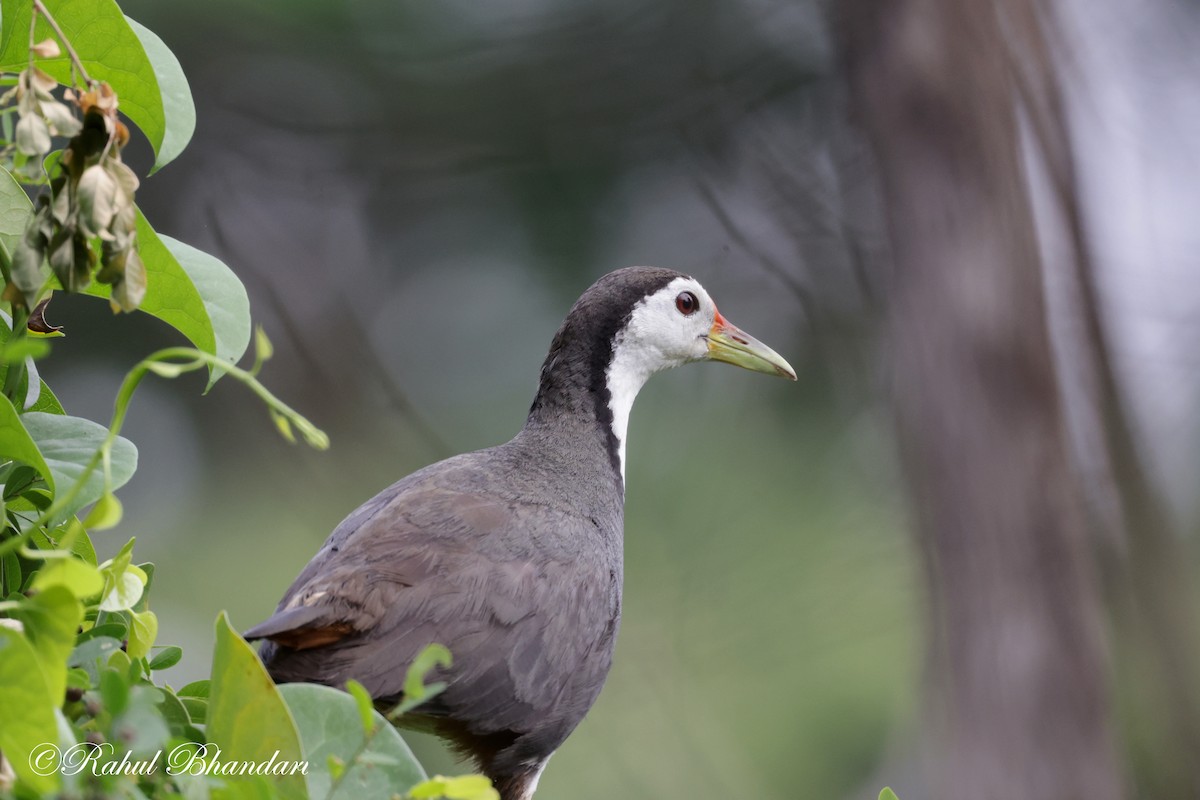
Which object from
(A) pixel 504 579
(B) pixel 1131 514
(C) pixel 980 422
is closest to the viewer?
(A) pixel 504 579

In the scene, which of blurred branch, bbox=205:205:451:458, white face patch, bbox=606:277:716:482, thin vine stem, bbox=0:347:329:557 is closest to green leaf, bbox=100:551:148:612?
thin vine stem, bbox=0:347:329:557

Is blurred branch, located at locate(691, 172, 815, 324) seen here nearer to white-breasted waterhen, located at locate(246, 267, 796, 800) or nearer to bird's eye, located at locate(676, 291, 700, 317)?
bird's eye, located at locate(676, 291, 700, 317)

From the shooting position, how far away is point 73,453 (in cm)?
101

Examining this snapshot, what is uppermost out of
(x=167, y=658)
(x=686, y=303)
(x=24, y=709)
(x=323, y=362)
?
(x=686, y=303)

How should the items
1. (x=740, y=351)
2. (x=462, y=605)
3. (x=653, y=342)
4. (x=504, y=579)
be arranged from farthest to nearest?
(x=740, y=351), (x=653, y=342), (x=504, y=579), (x=462, y=605)

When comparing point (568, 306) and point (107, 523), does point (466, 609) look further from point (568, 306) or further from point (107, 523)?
point (568, 306)

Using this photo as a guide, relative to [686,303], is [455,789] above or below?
below

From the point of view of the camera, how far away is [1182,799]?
6098 mm

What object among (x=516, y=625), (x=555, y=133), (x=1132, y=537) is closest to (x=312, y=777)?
(x=516, y=625)

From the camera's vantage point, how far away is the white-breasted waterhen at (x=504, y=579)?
6.36ft

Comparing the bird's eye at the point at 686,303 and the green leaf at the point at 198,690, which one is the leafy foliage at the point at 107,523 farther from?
the bird's eye at the point at 686,303

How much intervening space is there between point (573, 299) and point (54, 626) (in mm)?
6376

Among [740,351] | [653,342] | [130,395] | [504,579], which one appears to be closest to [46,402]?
[130,395]

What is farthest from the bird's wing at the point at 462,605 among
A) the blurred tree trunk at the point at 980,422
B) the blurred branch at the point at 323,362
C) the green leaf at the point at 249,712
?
the blurred branch at the point at 323,362
